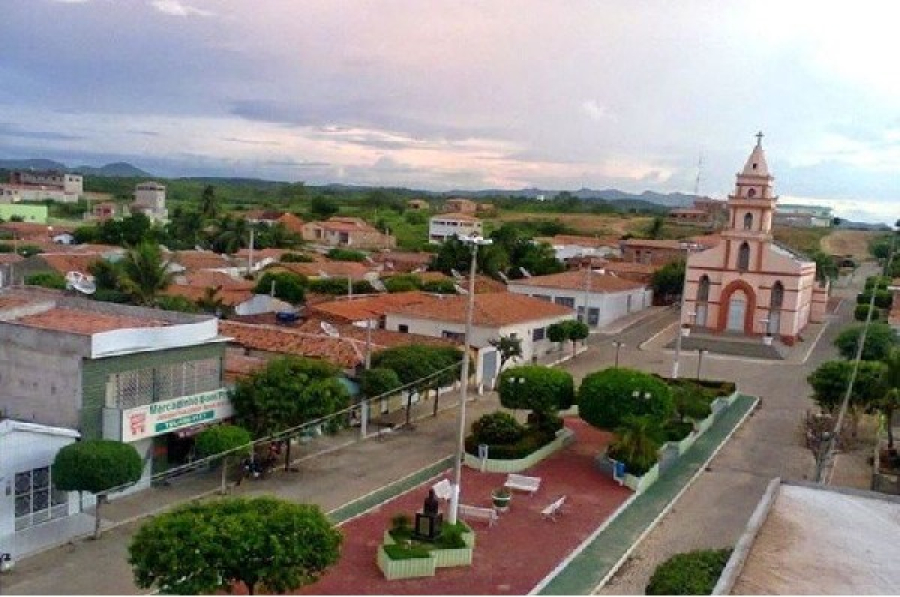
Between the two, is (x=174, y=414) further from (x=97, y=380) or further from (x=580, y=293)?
(x=580, y=293)

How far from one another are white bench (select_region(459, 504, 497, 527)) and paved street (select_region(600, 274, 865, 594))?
3.08 metres

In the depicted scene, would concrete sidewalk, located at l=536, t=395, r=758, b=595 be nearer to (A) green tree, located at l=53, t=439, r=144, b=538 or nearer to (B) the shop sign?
(A) green tree, located at l=53, t=439, r=144, b=538

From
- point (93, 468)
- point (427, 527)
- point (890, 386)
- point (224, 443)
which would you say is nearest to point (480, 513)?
point (427, 527)

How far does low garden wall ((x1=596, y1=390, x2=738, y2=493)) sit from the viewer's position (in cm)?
2297

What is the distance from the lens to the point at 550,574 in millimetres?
16906

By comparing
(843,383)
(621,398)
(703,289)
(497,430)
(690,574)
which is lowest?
(497,430)

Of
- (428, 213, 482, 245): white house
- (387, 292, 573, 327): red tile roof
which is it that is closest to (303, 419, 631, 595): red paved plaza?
(387, 292, 573, 327): red tile roof

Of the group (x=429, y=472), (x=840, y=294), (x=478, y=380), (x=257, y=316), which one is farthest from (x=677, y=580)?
(x=840, y=294)

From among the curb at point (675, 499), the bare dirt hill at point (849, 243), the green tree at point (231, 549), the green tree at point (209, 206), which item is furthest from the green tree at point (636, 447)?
the bare dirt hill at point (849, 243)

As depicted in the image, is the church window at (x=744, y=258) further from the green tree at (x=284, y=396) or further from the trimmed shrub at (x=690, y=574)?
the trimmed shrub at (x=690, y=574)

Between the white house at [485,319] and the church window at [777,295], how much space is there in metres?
13.8

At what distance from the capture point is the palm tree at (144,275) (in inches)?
1314

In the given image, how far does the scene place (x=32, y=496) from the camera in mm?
18203

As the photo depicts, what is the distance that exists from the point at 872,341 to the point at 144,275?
95.2ft
